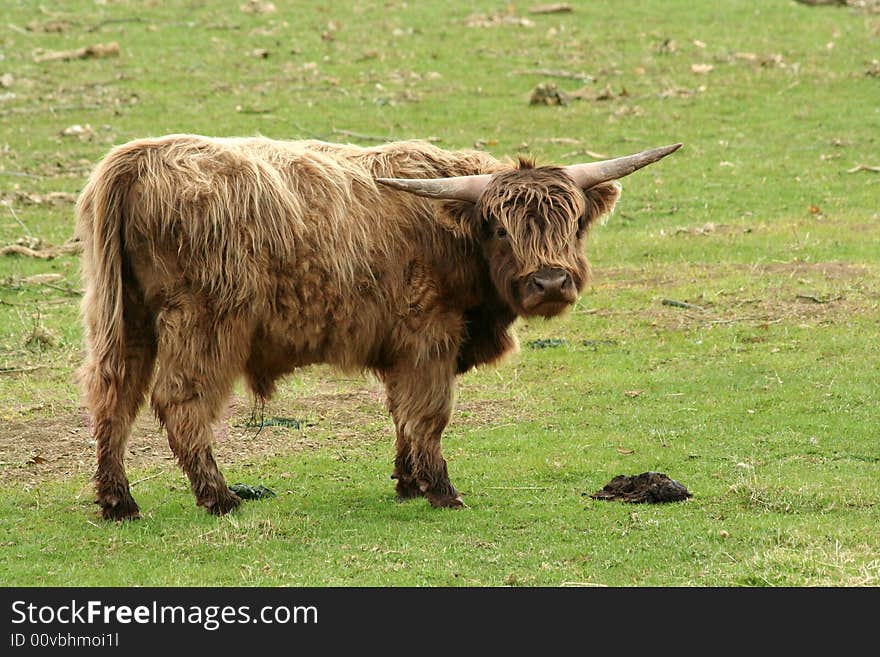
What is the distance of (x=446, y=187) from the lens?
722 centimetres

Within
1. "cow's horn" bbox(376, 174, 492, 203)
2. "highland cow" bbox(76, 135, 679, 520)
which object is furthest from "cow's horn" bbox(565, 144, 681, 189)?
"cow's horn" bbox(376, 174, 492, 203)

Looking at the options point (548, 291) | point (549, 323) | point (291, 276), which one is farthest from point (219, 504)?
point (549, 323)

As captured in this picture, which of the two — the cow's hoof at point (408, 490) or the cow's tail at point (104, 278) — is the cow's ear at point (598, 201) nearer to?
the cow's hoof at point (408, 490)

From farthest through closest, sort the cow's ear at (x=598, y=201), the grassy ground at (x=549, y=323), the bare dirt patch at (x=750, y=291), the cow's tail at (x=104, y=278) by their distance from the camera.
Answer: the bare dirt patch at (x=750, y=291) < the cow's ear at (x=598, y=201) < the cow's tail at (x=104, y=278) < the grassy ground at (x=549, y=323)

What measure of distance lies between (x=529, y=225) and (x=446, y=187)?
55cm

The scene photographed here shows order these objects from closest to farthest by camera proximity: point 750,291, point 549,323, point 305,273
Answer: point 305,273 → point 549,323 → point 750,291

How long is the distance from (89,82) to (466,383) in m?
11.0

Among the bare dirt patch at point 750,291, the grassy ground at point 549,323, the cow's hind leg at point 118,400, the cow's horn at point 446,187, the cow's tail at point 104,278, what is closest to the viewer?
the grassy ground at point 549,323

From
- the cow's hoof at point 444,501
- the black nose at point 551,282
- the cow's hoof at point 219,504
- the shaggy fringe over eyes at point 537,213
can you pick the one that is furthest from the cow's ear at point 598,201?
the cow's hoof at point 219,504

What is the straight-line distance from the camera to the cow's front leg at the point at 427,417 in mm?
7234

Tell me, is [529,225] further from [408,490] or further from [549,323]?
[549,323]

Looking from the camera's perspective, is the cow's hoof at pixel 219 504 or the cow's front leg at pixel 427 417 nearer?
the cow's hoof at pixel 219 504

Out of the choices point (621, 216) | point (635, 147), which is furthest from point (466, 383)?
point (635, 147)

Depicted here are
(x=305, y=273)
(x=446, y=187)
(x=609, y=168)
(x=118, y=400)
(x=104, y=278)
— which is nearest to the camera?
(x=104, y=278)
